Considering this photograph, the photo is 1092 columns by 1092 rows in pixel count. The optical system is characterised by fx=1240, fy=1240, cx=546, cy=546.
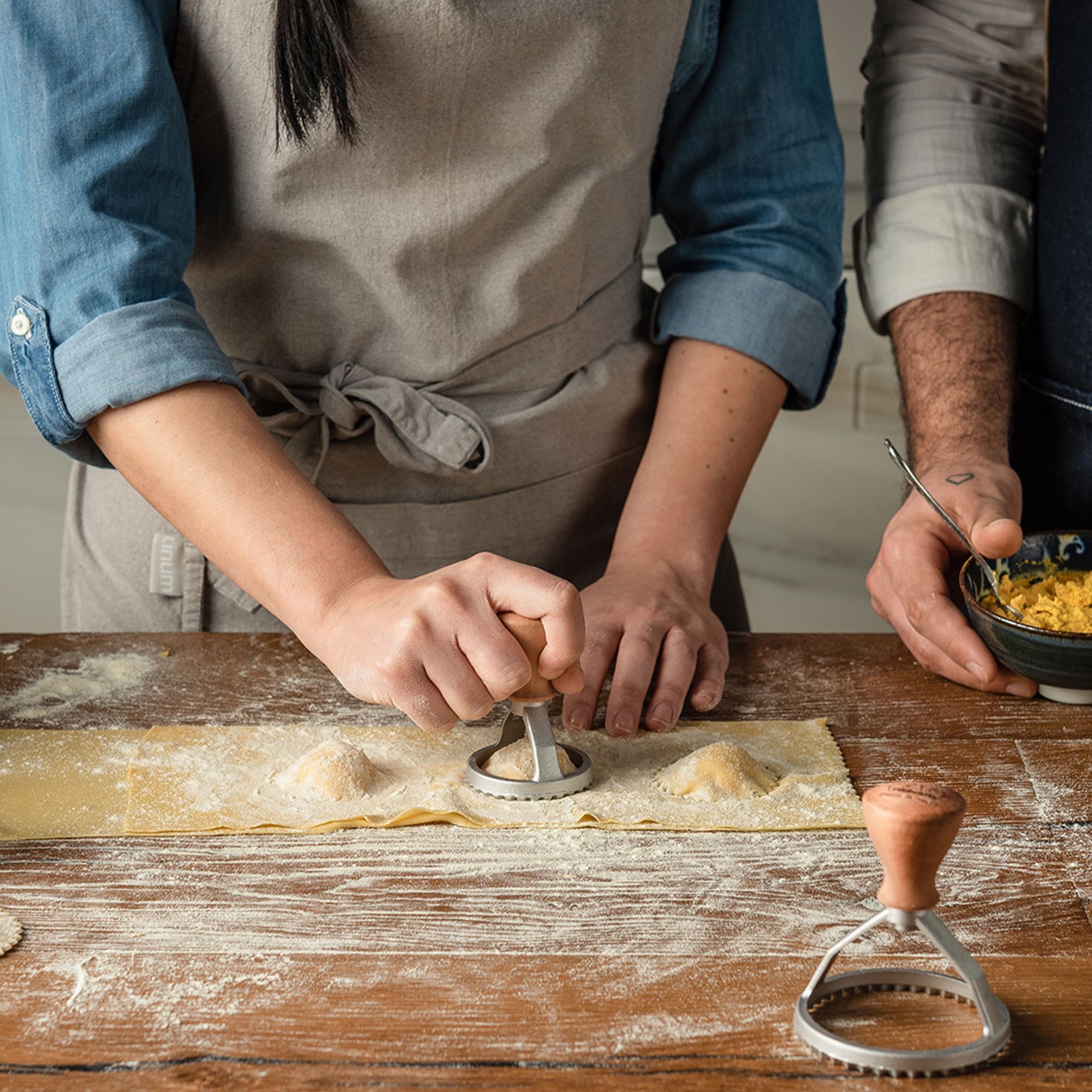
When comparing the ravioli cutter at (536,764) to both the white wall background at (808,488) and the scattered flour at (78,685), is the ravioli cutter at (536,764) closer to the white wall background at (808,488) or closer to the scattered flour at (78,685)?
the scattered flour at (78,685)

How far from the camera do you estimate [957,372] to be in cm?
133

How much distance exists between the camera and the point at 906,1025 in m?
0.63

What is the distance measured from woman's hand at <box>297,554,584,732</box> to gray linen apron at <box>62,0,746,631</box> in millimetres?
367

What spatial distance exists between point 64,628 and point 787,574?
4.92ft

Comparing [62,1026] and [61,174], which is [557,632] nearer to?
[62,1026]

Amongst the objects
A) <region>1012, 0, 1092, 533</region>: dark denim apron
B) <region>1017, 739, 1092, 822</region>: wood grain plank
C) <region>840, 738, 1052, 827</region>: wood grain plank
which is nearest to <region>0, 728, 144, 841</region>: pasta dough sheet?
<region>840, 738, 1052, 827</region>: wood grain plank

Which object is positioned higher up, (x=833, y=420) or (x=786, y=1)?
(x=786, y=1)

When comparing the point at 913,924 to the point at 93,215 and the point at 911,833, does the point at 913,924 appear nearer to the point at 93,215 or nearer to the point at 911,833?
the point at 911,833

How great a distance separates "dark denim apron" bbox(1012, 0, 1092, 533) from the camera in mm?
1268

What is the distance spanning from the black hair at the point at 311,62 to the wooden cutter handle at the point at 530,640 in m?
0.48

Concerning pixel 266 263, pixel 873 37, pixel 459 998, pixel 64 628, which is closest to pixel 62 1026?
pixel 459 998

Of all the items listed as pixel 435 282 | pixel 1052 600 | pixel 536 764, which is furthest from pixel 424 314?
pixel 1052 600

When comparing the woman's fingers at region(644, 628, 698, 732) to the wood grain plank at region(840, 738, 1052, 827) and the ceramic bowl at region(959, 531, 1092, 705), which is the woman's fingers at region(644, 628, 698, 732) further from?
the ceramic bowl at region(959, 531, 1092, 705)

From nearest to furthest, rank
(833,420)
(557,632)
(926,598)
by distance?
1. (557,632)
2. (926,598)
3. (833,420)
